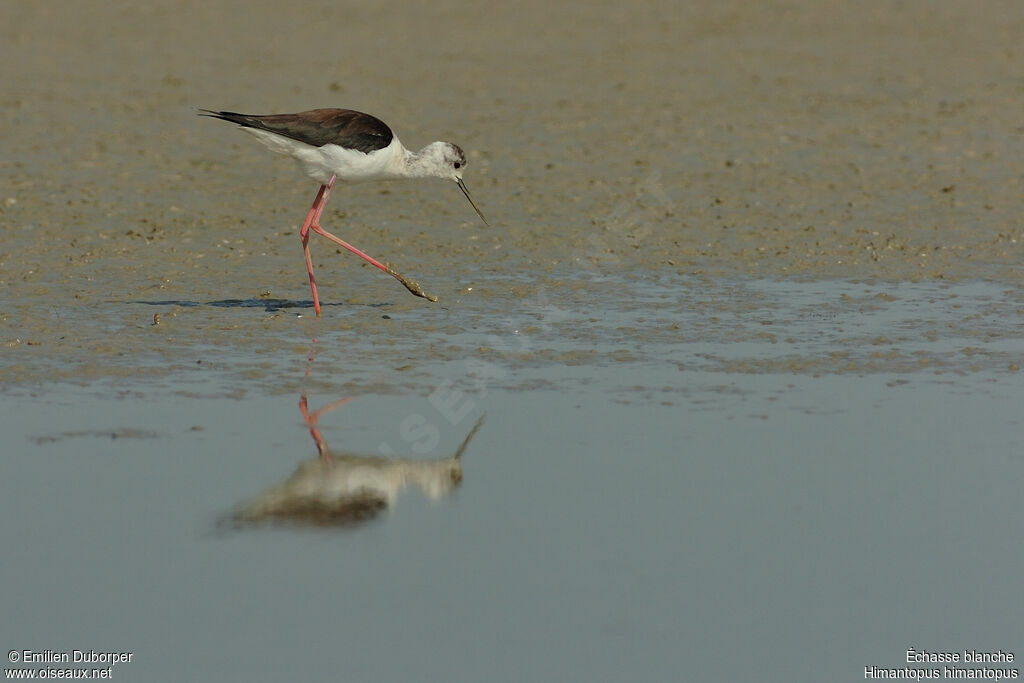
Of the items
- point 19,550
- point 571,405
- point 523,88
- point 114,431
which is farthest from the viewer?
point 523,88

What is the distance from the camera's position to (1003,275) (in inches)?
357

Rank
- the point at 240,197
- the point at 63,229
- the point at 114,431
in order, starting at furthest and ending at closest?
the point at 240,197, the point at 63,229, the point at 114,431

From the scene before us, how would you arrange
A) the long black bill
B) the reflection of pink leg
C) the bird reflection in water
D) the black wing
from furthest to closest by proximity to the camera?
1. the long black bill
2. the black wing
3. the reflection of pink leg
4. the bird reflection in water

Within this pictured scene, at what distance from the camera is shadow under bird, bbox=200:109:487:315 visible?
8266 mm

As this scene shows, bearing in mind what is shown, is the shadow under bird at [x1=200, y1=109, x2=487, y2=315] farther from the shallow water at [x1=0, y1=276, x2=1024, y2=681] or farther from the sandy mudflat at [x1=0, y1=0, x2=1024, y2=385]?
the shallow water at [x1=0, y1=276, x2=1024, y2=681]

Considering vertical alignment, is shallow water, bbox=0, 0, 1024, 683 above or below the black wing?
below

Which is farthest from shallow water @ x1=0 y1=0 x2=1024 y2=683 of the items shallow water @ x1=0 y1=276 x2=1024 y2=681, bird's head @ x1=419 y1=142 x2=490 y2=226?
bird's head @ x1=419 y1=142 x2=490 y2=226

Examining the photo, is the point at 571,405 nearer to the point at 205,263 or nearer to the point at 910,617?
the point at 910,617

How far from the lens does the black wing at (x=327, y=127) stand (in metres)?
8.23

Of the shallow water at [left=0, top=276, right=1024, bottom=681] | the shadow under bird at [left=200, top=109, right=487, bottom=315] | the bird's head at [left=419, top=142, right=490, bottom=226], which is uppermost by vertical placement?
the shadow under bird at [left=200, top=109, right=487, bottom=315]

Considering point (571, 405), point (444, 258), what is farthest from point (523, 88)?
point (571, 405)

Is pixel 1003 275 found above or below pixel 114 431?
below

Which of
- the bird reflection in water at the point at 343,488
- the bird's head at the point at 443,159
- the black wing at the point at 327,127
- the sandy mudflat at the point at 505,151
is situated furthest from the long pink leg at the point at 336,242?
the bird reflection in water at the point at 343,488

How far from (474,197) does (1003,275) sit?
3.53 metres
